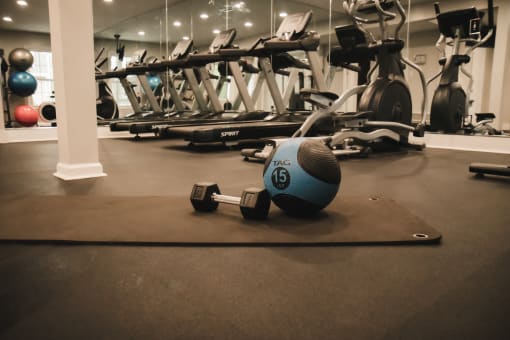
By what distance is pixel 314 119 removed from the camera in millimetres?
4023

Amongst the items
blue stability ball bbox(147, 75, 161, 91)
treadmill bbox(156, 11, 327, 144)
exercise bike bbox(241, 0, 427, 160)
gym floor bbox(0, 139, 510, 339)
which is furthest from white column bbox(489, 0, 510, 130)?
blue stability ball bbox(147, 75, 161, 91)

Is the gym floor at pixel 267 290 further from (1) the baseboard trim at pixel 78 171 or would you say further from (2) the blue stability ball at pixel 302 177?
(1) the baseboard trim at pixel 78 171

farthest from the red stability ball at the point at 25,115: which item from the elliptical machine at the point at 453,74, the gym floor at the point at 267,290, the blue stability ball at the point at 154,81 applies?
the elliptical machine at the point at 453,74

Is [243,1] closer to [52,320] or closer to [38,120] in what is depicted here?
[38,120]

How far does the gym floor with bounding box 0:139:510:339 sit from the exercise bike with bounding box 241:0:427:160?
2289mm

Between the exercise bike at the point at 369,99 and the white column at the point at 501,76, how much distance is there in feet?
7.66

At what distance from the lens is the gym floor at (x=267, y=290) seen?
0.95 m

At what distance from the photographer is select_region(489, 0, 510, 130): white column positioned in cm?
635

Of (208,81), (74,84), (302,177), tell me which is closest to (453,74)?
(208,81)

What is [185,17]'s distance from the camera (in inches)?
334

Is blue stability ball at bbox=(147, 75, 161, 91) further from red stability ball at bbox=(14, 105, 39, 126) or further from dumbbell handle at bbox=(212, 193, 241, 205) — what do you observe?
dumbbell handle at bbox=(212, 193, 241, 205)

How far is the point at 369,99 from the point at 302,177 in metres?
3.06

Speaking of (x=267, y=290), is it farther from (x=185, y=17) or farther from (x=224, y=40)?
(x=185, y=17)

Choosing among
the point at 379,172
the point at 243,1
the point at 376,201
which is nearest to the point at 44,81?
the point at 243,1
